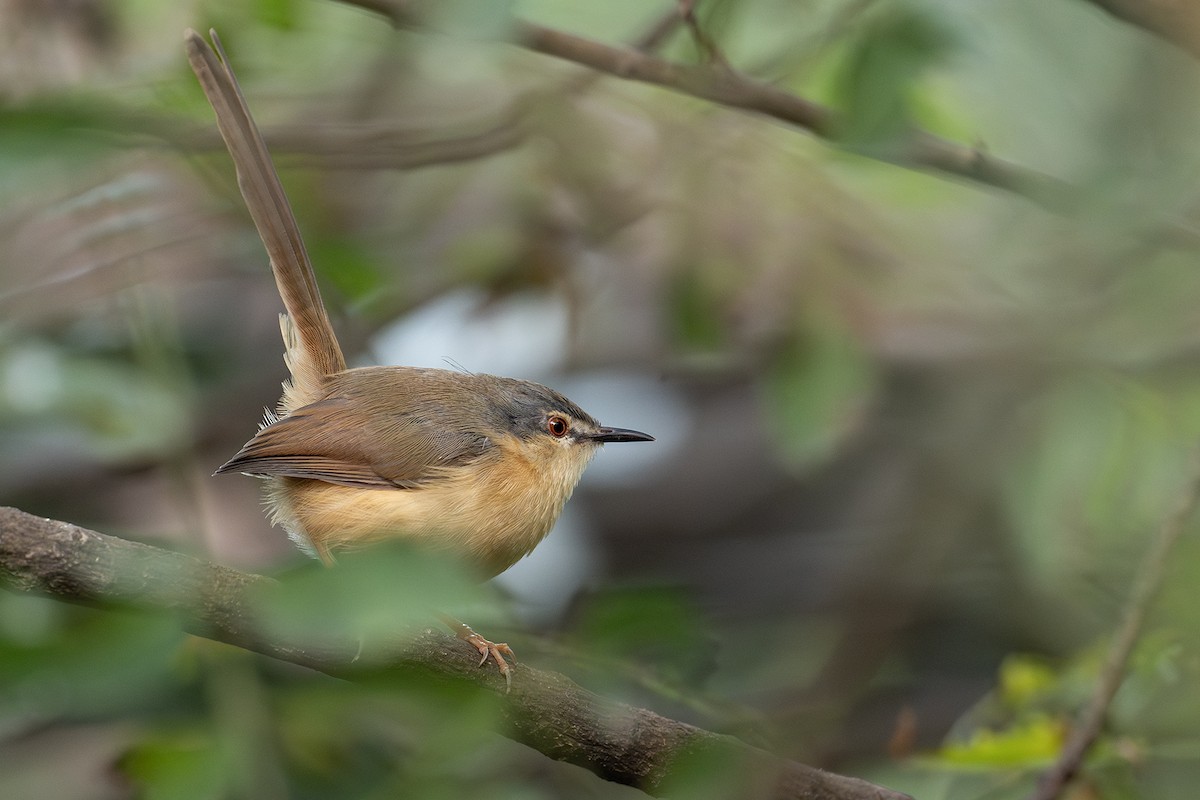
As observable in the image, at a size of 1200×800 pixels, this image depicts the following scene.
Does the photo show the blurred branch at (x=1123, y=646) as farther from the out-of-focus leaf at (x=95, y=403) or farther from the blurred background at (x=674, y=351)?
the out-of-focus leaf at (x=95, y=403)

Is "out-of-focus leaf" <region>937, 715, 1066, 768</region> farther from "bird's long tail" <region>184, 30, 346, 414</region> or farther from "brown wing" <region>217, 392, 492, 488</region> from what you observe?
"bird's long tail" <region>184, 30, 346, 414</region>

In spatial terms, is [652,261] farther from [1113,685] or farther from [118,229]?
[1113,685]

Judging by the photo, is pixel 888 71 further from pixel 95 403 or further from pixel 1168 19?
pixel 95 403

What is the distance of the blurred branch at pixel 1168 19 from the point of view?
3.00 metres

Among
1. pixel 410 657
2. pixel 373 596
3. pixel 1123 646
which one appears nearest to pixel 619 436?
pixel 410 657

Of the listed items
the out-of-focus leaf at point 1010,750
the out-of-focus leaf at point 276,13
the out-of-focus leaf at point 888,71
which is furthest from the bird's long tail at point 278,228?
the out-of-focus leaf at point 1010,750

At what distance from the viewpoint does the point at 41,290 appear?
4.26 m

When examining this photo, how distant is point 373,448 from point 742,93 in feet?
4.98

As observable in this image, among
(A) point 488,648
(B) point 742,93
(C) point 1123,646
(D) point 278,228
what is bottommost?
(A) point 488,648

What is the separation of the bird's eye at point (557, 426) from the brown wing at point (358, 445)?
34 cm

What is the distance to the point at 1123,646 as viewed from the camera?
9.78 feet

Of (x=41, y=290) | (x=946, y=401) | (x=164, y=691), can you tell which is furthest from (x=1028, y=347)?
(x=41, y=290)

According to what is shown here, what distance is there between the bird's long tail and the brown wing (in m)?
0.25

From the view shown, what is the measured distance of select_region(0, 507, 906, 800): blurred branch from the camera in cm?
230
